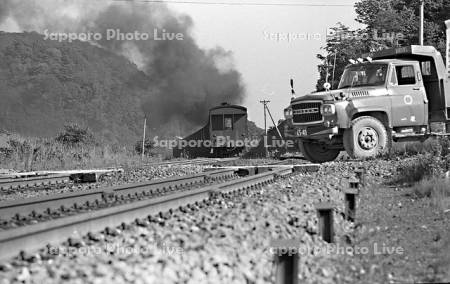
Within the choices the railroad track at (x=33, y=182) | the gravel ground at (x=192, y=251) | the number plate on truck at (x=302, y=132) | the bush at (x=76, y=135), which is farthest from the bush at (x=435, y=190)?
the bush at (x=76, y=135)

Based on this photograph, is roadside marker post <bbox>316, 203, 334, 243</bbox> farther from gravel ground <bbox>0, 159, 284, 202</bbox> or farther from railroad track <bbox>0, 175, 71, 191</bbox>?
railroad track <bbox>0, 175, 71, 191</bbox>

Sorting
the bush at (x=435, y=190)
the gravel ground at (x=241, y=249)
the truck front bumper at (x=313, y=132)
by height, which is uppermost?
the truck front bumper at (x=313, y=132)

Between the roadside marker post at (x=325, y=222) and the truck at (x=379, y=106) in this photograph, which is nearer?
the roadside marker post at (x=325, y=222)

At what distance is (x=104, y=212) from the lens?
5.63 metres

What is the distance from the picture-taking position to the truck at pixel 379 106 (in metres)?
14.1

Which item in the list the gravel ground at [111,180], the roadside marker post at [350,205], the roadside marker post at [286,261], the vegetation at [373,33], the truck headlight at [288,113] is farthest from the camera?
the vegetation at [373,33]

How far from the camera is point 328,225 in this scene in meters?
5.84

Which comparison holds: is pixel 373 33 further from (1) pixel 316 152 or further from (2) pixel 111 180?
(2) pixel 111 180

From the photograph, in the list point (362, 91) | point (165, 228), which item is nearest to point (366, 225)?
point (165, 228)

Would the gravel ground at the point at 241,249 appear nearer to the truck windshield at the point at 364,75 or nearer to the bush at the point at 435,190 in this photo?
the bush at the point at 435,190

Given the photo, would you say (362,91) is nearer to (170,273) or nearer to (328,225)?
(328,225)

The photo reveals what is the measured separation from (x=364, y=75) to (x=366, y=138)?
1656 millimetres

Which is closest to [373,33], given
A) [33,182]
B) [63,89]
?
[33,182]

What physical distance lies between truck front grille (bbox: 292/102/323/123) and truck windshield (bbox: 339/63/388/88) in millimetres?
1182
